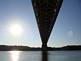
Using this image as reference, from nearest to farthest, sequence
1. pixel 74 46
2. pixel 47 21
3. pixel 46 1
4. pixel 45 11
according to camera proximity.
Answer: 1. pixel 46 1
2. pixel 45 11
3. pixel 47 21
4. pixel 74 46

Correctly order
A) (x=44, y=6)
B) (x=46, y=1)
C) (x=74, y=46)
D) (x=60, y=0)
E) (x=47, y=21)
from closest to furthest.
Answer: (x=60, y=0) → (x=46, y=1) → (x=44, y=6) → (x=47, y=21) → (x=74, y=46)

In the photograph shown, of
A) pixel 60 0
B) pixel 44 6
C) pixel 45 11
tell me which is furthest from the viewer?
pixel 45 11

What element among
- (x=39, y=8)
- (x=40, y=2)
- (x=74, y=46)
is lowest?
(x=74, y=46)

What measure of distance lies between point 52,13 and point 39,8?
234 centimetres

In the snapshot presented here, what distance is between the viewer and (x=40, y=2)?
53.4ft

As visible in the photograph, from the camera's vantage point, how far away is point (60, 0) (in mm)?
14273

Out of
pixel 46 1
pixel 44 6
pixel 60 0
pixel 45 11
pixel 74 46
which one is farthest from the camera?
pixel 74 46

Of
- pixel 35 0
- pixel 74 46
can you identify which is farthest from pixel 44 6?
pixel 74 46

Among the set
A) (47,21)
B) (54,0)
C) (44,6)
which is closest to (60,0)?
(54,0)

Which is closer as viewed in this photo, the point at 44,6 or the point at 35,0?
the point at 35,0

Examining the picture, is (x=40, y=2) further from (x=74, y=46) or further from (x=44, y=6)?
(x=74, y=46)

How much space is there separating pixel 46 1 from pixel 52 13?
16.2 feet

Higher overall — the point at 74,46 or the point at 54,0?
the point at 54,0

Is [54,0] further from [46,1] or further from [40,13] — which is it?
[40,13]
